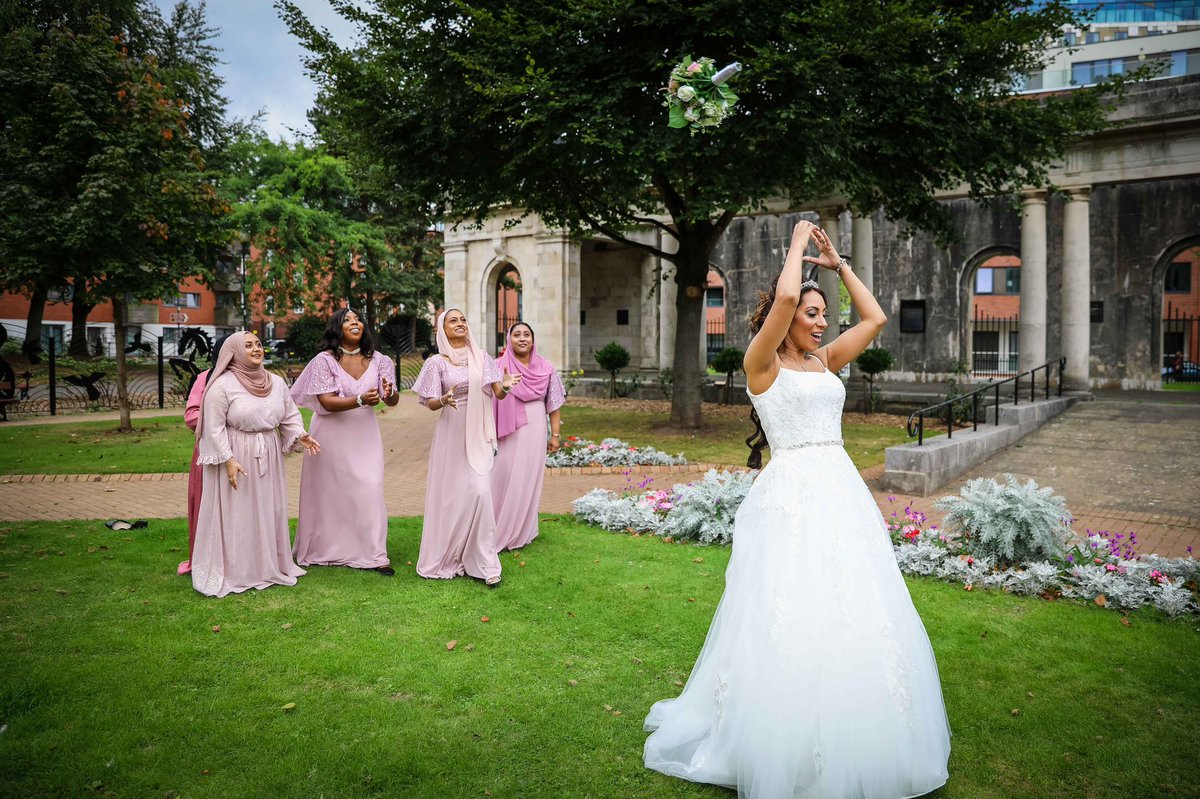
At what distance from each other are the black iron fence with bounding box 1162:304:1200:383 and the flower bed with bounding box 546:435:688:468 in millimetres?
25477

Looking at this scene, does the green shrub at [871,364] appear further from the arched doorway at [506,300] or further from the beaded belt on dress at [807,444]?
the beaded belt on dress at [807,444]

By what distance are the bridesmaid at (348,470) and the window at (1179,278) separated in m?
43.9

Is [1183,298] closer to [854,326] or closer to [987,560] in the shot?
[987,560]

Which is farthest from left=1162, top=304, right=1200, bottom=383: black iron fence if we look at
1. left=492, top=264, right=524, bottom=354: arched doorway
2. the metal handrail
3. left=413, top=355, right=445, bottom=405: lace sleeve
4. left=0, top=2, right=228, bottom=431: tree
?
left=0, top=2, right=228, bottom=431: tree

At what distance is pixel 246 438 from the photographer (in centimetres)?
617

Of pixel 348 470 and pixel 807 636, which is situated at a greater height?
pixel 348 470

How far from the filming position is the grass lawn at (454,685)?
3.58 metres

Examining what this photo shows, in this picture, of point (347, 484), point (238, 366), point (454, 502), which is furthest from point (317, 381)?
point (454, 502)

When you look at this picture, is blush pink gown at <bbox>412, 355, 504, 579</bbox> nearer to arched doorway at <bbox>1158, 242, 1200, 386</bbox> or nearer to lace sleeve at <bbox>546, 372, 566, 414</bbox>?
lace sleeve at <bbox>546, 372, 566, 414</bbox>

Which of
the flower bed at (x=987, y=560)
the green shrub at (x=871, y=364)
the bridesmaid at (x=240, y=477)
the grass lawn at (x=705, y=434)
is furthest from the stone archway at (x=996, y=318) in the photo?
the bridesmaid at (x=240, y=477)

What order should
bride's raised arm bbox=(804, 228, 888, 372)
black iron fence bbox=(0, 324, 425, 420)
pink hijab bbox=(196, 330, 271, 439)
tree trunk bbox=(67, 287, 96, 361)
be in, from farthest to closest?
tree trunk bbox=(67, 287, 96, 361) < black iron fence bbox=(0, 324, 425, 420) < pink hijab bbox=(196, 330, 271, 439) < bride's raised arm bbox=(804, 228, 888, 372)

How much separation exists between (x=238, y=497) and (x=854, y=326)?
4.85 metres

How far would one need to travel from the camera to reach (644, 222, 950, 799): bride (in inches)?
122

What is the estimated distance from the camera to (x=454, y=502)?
6590mm
